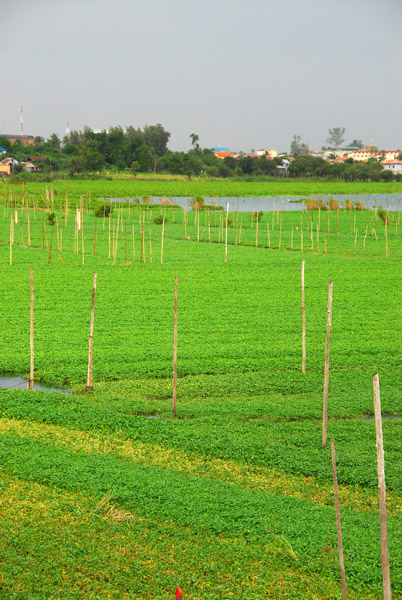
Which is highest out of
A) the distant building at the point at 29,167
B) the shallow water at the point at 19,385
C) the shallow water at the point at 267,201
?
the distant building at the point at 29,167

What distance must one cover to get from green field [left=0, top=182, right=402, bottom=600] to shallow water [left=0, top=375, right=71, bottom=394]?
0.60 ft

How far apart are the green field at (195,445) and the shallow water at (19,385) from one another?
0.60ft

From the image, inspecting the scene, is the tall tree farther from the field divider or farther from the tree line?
the field divider

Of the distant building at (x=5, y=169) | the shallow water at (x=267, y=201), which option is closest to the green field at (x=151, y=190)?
the shallow water at (x=267, y=201)

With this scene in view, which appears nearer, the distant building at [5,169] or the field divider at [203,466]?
the field divider at [203,466]

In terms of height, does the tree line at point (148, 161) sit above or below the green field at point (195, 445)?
above

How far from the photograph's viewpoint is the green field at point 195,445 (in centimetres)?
571

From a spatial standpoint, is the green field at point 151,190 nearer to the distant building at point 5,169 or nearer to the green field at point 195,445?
the distant building at point 5,169

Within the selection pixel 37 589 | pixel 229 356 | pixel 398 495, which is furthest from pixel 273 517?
pixel 229 356

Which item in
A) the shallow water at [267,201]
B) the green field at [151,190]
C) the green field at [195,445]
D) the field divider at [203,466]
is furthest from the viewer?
the shallow water at [267,201]

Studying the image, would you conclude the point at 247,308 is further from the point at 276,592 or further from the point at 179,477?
the point at 276,592

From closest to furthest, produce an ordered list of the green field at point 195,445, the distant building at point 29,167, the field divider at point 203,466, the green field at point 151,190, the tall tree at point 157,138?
the green field at point 195,445, the field divider at point 203,466, the green field at point 151,190, the distant building at point 29,167, the tall tree at point 157,138

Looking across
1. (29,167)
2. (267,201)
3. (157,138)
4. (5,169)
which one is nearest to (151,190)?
(267,201)

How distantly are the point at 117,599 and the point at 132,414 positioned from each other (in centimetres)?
456
